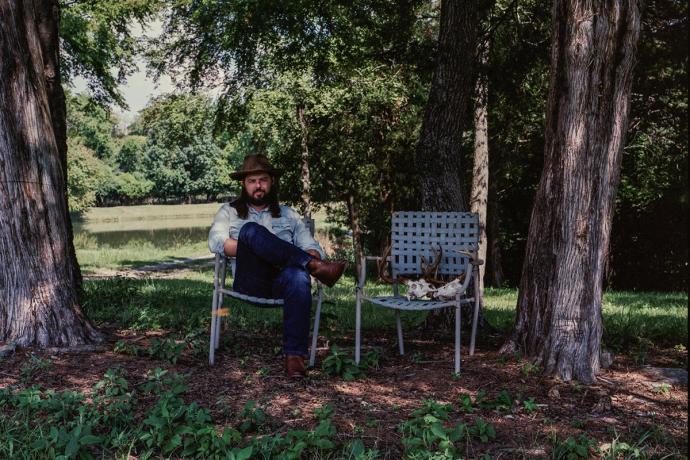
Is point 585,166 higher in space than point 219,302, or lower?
higher

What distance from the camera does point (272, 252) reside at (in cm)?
484

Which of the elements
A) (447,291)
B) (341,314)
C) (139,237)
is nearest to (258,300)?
(447,291)

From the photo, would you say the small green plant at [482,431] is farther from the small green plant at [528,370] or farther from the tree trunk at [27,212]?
the tree trunk at [27,212]

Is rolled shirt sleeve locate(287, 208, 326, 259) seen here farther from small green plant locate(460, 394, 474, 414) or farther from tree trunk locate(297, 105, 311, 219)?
tree trunk locate(297, 105, 311, 219)

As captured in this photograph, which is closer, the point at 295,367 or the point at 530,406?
the point at 530,406

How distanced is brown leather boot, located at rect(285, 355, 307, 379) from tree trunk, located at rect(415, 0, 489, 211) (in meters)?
2.56

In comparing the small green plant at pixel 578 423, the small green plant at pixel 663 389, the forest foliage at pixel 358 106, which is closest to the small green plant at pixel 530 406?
the small green plant at pixel 578 423

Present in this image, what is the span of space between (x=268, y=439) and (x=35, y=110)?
329 cm

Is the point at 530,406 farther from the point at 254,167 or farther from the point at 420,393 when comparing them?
the point at 254,167

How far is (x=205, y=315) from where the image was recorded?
674 centimetres

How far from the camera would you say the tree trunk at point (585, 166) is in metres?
4.35

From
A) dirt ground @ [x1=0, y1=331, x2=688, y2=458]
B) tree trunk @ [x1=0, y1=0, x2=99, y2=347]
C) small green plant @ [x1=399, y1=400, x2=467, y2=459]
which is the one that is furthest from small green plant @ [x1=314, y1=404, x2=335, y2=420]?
tree trunk @ [x1=0, y1=0, x2=99, y2=347]

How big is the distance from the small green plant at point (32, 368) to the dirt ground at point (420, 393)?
4 cm

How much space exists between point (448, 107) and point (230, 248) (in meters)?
2.58
